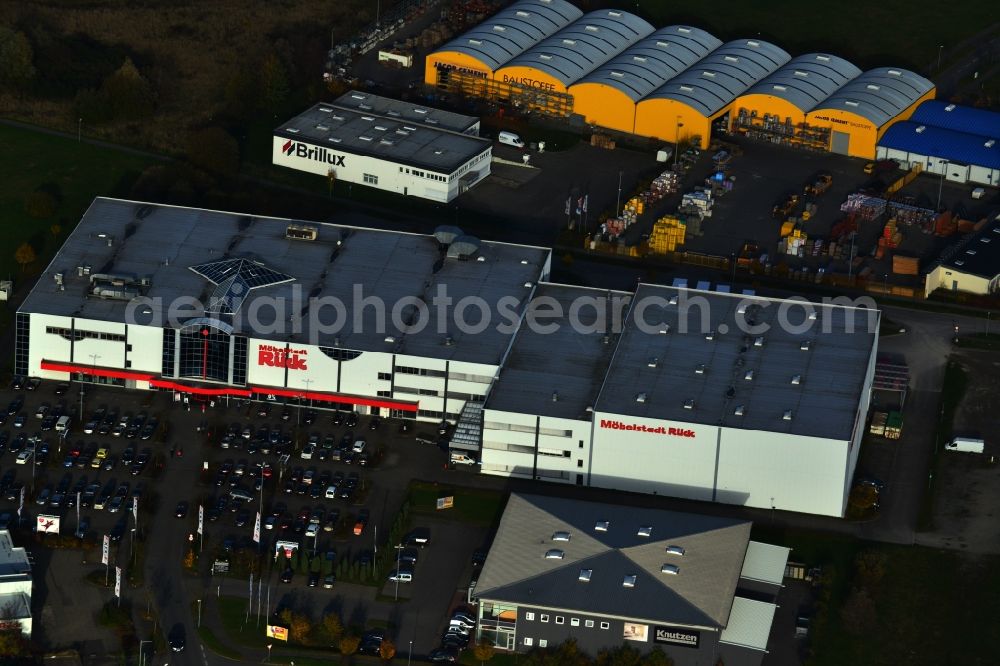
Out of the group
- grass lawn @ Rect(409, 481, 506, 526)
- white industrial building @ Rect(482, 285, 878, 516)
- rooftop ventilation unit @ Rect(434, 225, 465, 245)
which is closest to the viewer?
grass lawn @ Rect(409, 481, 506, 526)

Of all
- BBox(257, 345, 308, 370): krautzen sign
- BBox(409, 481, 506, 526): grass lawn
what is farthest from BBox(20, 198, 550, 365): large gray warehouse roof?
BBox(409, 481, 506, 526): grass lawn

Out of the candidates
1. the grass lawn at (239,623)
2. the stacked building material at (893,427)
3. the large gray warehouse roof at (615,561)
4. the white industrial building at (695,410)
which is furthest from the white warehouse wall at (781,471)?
the grass lawn at (239,623)

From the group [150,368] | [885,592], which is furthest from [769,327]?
[150,368]

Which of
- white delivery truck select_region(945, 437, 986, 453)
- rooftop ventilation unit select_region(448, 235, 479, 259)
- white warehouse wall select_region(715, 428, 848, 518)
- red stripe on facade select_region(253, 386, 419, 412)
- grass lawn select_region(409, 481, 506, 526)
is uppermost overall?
rooftop ventilation unit select_region(448, 235, 479, 259)

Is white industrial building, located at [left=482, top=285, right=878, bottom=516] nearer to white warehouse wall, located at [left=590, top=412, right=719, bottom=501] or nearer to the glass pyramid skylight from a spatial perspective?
white warehouse wall, located at [left=590, top=412, right=719, bottom=501]

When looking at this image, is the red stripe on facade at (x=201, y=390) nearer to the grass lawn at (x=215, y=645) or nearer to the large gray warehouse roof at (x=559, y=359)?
the large gray warehouse roof at (x=559, y=359)

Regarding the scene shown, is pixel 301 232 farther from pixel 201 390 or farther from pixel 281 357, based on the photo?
pixel 201 390
